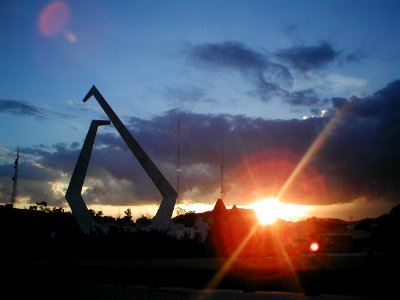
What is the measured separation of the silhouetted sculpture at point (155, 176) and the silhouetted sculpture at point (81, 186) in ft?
5.94

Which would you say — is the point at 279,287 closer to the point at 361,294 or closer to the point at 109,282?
the point at 361,294

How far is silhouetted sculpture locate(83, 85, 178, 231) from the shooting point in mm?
28984

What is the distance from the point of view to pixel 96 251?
17875 millimetres

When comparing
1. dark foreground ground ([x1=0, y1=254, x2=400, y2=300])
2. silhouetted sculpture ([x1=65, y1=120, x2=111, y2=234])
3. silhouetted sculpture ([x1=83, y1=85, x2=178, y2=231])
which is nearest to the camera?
dark foreground ground ([x1=0, y1=254, x2=400, y2=300])

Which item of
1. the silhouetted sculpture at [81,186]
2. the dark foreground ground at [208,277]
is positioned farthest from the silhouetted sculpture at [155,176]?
the dark foreground ground at [208,277]

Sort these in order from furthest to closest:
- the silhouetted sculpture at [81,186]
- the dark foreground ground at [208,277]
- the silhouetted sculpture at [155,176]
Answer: the silhouetted sculpture at [81,186], the silhouetted sculpture at [155,176], the dark foreground ground at [208,277]

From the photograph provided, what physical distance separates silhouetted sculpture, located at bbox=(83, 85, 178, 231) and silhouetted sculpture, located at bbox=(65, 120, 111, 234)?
1.81 meters

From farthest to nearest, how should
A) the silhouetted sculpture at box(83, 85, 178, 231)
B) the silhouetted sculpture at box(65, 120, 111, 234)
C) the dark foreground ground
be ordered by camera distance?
1. the silhouetted sculpture at box(65, 120, 111, 234)
2. the silhouetted sculpture at box(83, 85, 178, 231)
3. the dark foreground ground

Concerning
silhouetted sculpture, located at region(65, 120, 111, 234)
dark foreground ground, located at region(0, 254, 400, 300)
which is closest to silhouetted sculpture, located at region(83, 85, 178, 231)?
silhouetted sculpture, located at region(65, 120, 111, 234)

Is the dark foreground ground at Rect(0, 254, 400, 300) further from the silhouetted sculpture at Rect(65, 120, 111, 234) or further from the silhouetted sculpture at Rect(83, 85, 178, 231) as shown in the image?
the silhouetted sculpture at Rect(65, 120, 111, 234)

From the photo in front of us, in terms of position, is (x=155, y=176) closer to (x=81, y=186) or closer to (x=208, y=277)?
(x=81, y=186)

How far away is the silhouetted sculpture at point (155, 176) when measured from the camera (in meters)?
29.0

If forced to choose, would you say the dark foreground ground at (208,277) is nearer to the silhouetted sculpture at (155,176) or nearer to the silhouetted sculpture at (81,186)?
the silhouetted sculpture at (155,176)

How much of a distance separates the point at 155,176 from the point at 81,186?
613 centimetres
